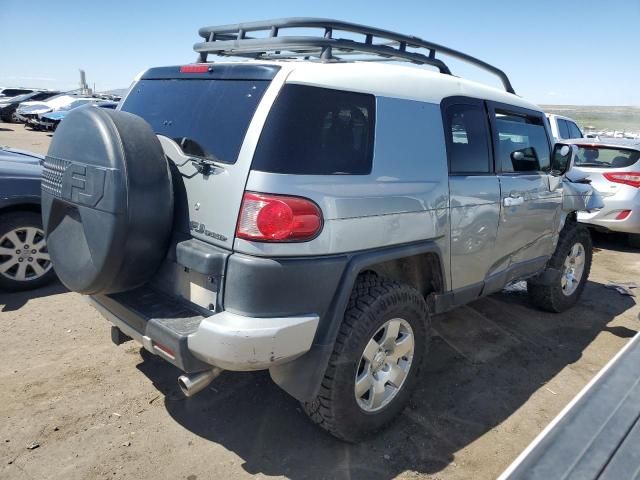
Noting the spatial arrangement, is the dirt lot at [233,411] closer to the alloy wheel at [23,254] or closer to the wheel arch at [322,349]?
the alloy wheel at [23,254]

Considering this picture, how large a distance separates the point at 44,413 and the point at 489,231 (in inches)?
120

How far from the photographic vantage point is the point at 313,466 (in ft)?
8.32

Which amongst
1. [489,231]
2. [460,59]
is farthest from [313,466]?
[460,59]

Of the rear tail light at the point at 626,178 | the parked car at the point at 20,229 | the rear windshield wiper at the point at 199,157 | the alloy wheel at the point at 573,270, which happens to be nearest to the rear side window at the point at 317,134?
the rear windshield wiper at the point at 199,157

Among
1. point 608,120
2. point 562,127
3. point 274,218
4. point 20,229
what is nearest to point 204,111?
point 274,218

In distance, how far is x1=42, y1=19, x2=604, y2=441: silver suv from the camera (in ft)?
7.19

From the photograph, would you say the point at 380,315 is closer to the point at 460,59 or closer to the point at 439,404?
the point at 439,404

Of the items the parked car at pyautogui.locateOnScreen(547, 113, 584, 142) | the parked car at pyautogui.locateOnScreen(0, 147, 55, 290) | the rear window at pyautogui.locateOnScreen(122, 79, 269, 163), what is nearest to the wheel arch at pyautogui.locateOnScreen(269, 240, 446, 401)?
the rear window at pyautogui.locateOnScreen(122, 79, 269, 163)

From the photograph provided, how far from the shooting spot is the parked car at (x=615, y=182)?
6.98 meters

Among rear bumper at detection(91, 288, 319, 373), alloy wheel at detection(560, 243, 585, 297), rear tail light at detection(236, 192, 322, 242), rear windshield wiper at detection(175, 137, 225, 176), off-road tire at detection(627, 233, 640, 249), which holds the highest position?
rear windshield wiper at detection(175, 137, 225, 176)

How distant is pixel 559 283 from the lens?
4.70 m

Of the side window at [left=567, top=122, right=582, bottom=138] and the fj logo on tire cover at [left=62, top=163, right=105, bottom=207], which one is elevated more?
the side window at [left=567, top=122, right=582, bottom=138]

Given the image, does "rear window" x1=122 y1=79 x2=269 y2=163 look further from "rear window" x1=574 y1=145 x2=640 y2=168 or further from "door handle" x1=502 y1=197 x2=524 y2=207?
"rear window" x1=574 y1=145 x2=640 y2=168

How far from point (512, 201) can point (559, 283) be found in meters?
1.60
